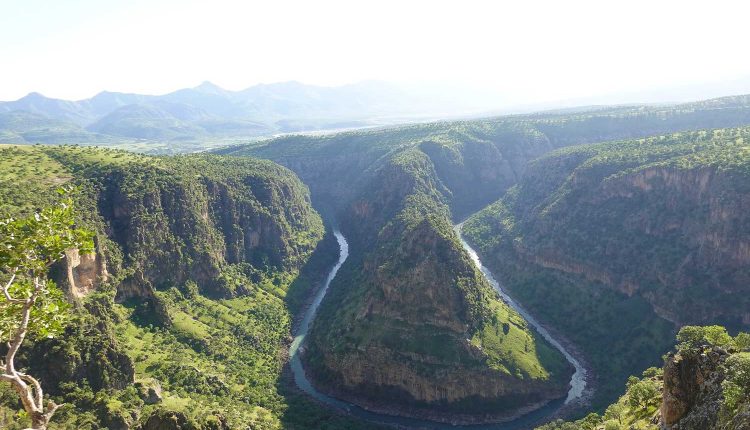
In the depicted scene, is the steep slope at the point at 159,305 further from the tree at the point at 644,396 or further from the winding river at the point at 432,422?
the tree at the point at 644,396

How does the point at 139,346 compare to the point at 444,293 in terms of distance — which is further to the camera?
the point at 444,293

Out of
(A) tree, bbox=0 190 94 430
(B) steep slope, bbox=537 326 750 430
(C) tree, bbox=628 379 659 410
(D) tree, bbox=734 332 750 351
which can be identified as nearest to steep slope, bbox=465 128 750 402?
(C) tree, bbox=628 379 659 410

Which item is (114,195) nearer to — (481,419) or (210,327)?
(210,327)

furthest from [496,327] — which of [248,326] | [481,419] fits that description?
[248,326]

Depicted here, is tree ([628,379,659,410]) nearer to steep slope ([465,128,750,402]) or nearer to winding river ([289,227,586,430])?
winding river ([289,227,586,430])

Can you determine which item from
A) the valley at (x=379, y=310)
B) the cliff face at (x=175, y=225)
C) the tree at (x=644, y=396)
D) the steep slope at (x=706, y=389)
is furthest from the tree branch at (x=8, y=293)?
the cliff face at (x=175, y=225)

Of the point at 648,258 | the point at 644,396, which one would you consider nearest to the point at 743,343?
the point at 644,396
